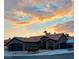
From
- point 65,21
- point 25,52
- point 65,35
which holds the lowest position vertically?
point 25,52

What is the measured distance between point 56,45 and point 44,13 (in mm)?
294

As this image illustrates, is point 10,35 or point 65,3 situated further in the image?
point 65,3

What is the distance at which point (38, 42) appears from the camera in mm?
1908

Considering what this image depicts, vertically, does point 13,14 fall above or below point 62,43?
above

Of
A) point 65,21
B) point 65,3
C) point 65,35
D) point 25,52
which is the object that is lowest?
point 25,52

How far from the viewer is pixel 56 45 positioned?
1.95 meters

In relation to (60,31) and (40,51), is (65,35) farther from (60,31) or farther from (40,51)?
(40,51)

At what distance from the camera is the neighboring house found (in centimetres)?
186

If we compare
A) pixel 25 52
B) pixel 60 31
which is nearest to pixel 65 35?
pixel 60 31

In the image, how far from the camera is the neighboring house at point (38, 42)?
1.86 metres

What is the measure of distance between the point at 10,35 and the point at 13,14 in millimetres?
176

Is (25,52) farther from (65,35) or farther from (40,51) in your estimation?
(65,35)
